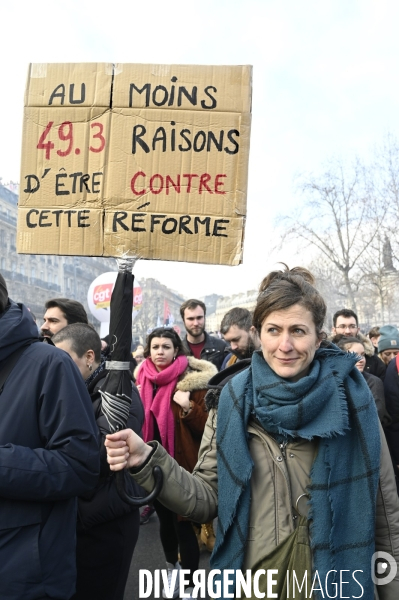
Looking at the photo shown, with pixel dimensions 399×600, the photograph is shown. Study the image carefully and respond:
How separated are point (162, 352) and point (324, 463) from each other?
2.74 m

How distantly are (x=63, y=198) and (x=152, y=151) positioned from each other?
0.43 meters

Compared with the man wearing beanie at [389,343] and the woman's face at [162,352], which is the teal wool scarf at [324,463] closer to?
the woman's face at [162,352]

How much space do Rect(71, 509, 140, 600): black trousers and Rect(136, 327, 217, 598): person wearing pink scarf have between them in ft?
4.10

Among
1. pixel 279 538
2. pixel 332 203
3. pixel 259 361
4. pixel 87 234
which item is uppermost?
pixel 332 203

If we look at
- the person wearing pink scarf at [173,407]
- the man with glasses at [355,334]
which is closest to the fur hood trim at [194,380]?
the person wearing pink scarf at [173,407]

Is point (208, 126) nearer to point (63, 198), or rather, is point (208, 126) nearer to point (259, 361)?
point (63, 198)

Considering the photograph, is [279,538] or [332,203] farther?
[332,203]

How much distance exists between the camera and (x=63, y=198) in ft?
7.16

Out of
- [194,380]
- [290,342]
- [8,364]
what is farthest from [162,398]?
[290,342]

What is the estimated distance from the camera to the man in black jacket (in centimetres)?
596

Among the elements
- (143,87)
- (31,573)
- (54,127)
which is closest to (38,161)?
(54,127)

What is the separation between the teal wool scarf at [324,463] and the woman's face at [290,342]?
0.05m

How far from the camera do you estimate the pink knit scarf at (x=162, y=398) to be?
428 cm

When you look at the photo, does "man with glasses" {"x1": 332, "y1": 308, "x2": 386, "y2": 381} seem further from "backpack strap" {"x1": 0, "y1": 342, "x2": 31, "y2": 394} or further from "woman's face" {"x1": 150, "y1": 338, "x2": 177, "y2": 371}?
"backpack strap" {"x1": 0, "y1": 342, "x2": 31, "y2": 394}
